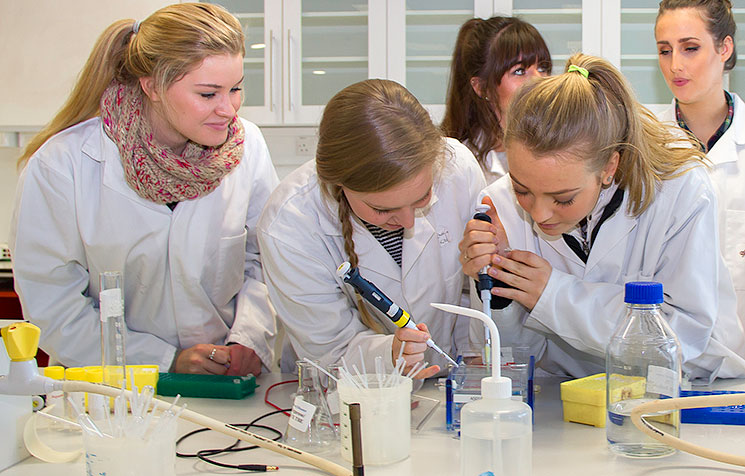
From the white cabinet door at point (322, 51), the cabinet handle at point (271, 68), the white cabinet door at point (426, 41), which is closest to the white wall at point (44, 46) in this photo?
the cabinet handle at point (271, 68)

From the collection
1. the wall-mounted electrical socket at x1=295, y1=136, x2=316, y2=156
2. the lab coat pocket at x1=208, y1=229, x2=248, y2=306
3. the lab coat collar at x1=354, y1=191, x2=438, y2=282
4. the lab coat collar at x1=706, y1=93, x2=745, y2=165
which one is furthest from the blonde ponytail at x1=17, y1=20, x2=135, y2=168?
the lab coat collar at x1=706, y1=93, x2=745, y2=165

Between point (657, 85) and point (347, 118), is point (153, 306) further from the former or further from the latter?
point (657, 85)

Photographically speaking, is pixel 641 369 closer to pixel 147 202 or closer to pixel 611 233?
pixel 611 233

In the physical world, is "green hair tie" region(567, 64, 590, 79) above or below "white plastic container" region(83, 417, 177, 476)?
above

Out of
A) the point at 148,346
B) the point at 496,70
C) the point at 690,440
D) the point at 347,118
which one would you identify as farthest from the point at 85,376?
the point at 496,70

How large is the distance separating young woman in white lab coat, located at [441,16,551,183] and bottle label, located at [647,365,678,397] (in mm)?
1162

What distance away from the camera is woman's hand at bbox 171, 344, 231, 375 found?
165 centimetres

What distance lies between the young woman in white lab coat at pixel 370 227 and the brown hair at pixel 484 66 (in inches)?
20.9

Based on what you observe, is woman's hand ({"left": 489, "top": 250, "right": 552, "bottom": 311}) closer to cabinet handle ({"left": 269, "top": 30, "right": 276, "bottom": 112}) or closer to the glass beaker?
the glass beaker

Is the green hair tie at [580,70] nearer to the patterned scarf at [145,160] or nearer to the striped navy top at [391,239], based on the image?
the striped navy top at [391,239]

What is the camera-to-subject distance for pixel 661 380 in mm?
1105

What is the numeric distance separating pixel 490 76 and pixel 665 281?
1.00 metres

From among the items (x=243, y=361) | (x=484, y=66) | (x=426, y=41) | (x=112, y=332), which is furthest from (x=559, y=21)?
(x=112, y=332)

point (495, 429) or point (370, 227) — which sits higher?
point (370, 227)
